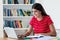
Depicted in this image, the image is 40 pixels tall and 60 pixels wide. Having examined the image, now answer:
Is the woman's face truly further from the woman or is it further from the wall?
the wall

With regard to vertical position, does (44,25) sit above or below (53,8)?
below

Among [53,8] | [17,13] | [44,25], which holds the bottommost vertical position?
[44,25]

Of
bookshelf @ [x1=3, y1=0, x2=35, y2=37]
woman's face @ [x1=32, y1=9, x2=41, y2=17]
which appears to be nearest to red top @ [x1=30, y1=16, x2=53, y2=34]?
woman's face @ [x1=32, y1=9, x2=41, y2=17]

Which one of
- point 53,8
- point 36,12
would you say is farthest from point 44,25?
point 53,8

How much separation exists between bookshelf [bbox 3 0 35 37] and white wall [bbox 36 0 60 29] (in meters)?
0.40

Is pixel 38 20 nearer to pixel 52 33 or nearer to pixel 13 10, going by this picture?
pixel 52 33

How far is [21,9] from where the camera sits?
4.48m

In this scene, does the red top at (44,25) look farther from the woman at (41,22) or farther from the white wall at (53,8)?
the white wall at (53,8)

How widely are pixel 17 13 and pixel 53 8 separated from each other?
0.91 m

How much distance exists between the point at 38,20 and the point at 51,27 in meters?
0.29

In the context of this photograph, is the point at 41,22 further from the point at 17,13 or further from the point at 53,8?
the point at 17,13

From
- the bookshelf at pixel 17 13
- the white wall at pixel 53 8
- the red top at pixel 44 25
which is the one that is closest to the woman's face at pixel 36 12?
the red top at pixel 44 25

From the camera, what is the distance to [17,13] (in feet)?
14.6

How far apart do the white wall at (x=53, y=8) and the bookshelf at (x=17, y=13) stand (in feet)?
1.31
